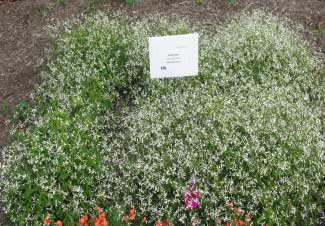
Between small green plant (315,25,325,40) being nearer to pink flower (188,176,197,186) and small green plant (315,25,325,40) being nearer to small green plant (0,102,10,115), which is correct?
pink flower (188,176,197,186)

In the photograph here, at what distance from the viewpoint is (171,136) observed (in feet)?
17.5

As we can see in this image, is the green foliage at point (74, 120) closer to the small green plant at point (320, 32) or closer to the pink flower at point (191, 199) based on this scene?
the pink flower at point (191, 199)

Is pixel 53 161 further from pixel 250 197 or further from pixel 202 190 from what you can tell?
pixel 250 197

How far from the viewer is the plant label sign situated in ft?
19.2

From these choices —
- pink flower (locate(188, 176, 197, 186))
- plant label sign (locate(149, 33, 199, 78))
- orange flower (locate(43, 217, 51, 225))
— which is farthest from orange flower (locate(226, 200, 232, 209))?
plant label sign (locate(149, 33, 199, 78))

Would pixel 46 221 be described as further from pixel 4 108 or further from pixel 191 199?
pixel 4 108

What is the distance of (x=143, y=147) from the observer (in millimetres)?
5293

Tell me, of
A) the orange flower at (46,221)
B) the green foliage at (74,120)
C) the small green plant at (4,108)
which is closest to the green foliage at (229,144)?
the green foliage at (74,120)

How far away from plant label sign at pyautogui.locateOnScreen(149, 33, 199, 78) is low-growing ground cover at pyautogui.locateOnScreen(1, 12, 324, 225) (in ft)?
0.71

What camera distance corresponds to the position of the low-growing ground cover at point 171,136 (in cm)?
464

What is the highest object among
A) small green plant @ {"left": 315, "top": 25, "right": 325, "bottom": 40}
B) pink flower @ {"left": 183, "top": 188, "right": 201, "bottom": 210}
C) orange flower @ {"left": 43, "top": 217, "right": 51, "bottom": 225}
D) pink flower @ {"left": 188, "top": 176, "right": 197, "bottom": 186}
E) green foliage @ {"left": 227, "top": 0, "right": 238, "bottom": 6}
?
green foliage @ {"left": 227, "top": 0, "right": 238, "bottom": 6}

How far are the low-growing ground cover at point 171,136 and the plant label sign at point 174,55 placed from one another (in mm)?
215

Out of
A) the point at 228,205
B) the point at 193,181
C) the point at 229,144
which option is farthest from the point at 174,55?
the point at 228,205

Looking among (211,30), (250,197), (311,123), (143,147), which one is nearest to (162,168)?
(143,147)
